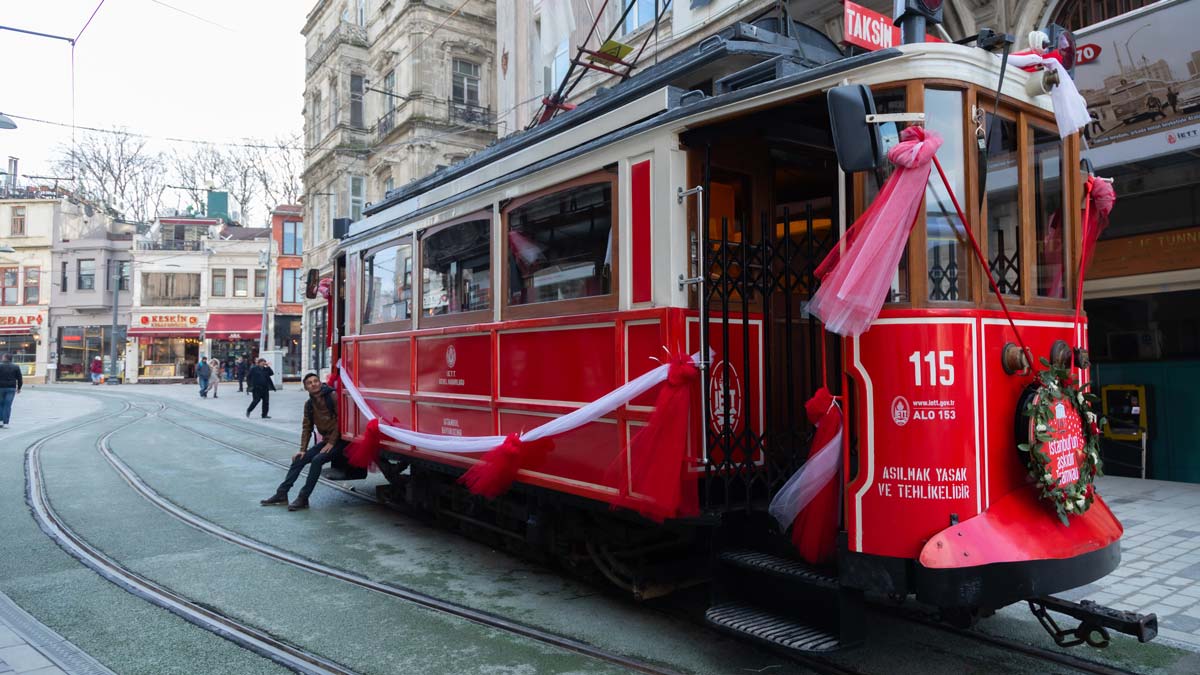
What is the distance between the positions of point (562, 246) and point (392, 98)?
26.1m

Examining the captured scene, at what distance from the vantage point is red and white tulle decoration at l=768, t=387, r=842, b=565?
4.10 meters

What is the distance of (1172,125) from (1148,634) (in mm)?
7391

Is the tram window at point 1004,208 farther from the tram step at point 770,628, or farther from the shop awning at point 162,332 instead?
the shop awning at point 162,332

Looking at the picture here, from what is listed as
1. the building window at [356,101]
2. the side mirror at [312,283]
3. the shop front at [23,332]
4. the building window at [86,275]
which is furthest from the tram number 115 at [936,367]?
the shop front at [23,332]

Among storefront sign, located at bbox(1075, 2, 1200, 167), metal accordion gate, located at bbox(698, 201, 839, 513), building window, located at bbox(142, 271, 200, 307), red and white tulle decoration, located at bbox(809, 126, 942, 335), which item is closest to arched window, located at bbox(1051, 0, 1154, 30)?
storefront sign, located at bbox(1075, 2, 1200, 167)

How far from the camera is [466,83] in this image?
2891cm

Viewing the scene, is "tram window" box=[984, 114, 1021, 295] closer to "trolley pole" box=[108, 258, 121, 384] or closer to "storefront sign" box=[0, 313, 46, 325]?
"trolley pole" box=[108, 258, 121, 384]

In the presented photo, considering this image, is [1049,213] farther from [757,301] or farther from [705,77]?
[705,77]

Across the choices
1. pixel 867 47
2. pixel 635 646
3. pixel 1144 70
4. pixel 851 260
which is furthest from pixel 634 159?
pixel 1144 70

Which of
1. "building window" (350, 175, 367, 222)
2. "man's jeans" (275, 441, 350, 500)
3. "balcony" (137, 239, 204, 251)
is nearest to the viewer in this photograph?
"man's jeans" (275, 441, 350, 500)

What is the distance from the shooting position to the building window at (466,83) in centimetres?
2866

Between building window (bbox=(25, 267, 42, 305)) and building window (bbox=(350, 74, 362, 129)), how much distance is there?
97.4ft

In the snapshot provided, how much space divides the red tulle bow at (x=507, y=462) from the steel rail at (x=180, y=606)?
1.68 metres

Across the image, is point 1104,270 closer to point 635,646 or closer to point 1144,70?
point 1144,70
